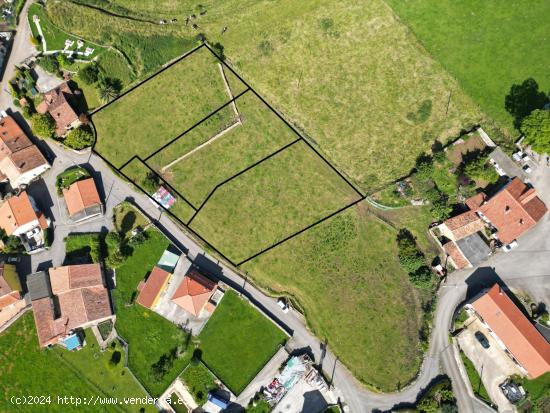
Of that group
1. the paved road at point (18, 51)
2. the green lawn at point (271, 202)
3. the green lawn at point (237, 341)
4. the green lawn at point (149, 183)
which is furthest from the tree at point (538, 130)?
the paved road at point (18, 51)

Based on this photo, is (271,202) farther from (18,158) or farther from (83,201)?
(18,158)

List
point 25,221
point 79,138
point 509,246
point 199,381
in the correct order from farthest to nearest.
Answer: point 79,138, point 25,221, point 199,381, point 509,246

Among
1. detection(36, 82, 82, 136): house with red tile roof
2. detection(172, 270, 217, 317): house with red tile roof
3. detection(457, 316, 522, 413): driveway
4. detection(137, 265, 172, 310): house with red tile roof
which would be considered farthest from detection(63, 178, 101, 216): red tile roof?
detection(457, 316, 522, 413): driveway

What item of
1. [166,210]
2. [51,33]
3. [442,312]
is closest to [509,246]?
[442,312]

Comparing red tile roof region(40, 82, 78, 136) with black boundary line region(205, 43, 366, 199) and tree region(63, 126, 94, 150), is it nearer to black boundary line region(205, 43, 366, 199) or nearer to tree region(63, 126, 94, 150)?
tree region(63, 126, 94, 150)

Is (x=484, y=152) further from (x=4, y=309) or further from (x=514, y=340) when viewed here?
(x=4, y=309)

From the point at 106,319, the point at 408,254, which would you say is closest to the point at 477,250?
the point at 408,254
